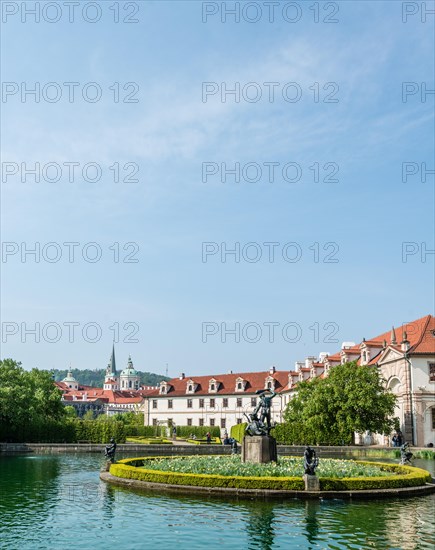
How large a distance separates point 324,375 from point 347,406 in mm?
25054

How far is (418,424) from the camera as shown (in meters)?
56.2

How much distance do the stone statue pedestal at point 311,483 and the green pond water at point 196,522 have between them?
1032mm

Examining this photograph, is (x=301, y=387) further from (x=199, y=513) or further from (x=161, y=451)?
(x=199, y=513)

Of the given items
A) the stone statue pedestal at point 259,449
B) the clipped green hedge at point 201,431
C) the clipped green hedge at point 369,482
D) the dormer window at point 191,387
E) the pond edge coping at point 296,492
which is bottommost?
the clipped green hedge at point 201,431

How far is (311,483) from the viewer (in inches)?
981

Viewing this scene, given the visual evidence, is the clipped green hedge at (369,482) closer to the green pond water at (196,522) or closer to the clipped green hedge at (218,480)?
the green pond water at (196,522)

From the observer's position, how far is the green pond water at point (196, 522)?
17.2 metres

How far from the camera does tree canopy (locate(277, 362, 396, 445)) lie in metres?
53.7

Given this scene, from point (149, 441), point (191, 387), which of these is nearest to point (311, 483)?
point (149, 441)

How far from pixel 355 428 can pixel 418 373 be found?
345 inches

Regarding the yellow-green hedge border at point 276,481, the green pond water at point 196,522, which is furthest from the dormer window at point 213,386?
the green pond water at point 196,522

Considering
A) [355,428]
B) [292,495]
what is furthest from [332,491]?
[355,428]

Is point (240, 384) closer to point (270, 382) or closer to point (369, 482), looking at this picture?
point (270, 382)

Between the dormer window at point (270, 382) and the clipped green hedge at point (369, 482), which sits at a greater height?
the dormer window at point (270, 382)
